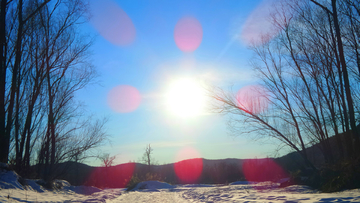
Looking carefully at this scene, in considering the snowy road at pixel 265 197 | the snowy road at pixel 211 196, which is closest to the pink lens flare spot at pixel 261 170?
the snowy road at pixel 211 196

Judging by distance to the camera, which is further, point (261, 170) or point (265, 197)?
point (261, 170)

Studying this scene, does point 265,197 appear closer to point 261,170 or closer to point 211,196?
point 211,196

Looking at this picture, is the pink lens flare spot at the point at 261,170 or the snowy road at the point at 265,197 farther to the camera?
the pink lens flare spot at the point at 261,170

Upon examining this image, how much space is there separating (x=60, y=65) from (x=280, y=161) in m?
28.3

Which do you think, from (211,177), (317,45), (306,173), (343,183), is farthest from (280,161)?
(343,183)

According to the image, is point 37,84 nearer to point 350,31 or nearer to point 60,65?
point 60,65

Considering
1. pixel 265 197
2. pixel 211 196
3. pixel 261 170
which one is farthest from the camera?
pixel 261 170

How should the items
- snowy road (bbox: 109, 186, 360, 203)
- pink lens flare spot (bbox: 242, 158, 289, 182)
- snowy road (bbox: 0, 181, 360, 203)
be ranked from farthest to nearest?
pink lens flare spot (bbox: 242, 158, 289, 182) < snowy road (bbox: 0, 181, 360, 203) < snowy road (bbox: 109, 186, 360, 203)

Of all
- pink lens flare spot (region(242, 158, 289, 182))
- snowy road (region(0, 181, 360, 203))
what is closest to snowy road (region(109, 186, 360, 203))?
snowy road (region(0, 181, 360, 203))

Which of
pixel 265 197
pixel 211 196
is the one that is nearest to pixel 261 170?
pixel 211 196

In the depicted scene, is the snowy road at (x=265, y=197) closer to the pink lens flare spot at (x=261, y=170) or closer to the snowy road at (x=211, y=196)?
the snowy road at (x=211, y=196)

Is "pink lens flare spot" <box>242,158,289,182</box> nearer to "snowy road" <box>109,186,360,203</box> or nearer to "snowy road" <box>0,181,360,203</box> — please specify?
"snowy road" <box>0,181,360,203</box>

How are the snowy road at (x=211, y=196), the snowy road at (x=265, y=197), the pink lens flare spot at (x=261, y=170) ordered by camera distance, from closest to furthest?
the snowy road at (x=265, y=197) → the snowy road at (x=211, y=196) → the pink lens flare spot at (x=261, y=170)

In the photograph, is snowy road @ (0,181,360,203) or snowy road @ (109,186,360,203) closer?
snowy road @ (109,186,360,203)
